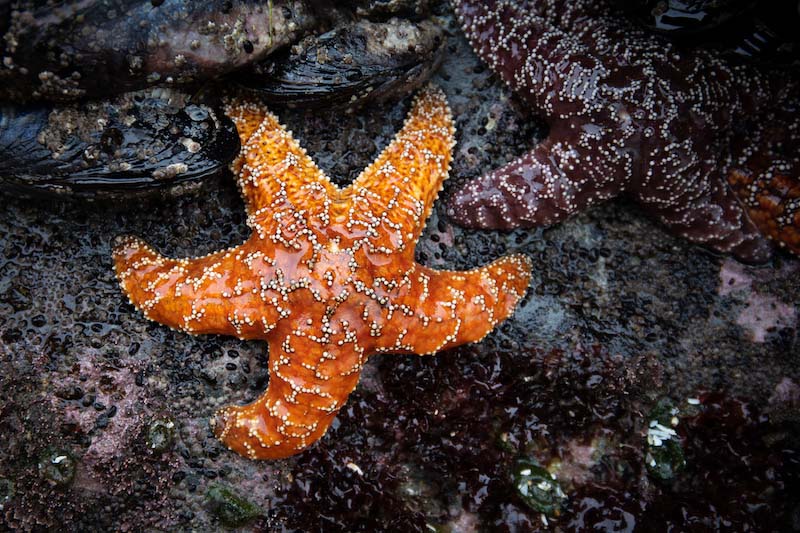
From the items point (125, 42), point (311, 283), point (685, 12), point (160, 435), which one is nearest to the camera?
point (125, 42)

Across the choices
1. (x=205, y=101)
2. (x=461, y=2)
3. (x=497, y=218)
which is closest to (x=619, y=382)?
(x=497, y=218)

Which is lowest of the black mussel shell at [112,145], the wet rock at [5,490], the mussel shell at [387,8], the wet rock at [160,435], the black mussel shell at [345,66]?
the wet rock at [5,490]

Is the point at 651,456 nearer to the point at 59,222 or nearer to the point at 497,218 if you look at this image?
the point at 497,218

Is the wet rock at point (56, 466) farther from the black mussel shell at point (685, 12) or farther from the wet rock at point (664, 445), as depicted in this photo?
the black mussel shell at point (685, 12)

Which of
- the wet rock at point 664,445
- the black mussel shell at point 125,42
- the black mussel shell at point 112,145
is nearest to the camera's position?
the black mussel shell at point 125,42

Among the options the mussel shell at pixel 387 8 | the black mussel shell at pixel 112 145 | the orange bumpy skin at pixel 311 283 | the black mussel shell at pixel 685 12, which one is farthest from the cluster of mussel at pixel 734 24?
the black mussel shell at pixel 112 145

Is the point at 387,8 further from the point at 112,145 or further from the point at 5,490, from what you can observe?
the point at 5,490

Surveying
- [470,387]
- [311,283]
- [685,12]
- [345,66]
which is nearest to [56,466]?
[311,283]
